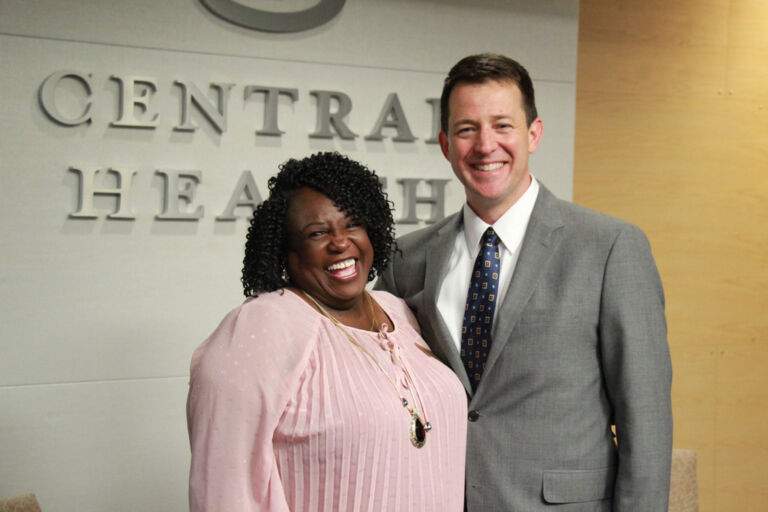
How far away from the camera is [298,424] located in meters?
1.82

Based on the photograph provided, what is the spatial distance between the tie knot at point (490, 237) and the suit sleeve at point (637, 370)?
33cm

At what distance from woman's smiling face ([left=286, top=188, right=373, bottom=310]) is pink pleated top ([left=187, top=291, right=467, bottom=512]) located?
0.07 meters

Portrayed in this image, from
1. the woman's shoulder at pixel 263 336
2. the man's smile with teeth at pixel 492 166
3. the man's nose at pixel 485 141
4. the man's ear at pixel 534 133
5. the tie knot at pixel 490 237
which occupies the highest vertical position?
the man's ear at pixel 534 133

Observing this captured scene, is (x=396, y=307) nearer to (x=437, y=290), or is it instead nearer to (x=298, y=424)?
(x=437, y=290)

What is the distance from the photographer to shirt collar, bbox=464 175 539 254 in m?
2.27

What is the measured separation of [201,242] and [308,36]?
101 cm

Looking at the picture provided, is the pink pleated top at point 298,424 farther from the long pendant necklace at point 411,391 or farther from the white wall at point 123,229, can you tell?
the white wall at point 123,229

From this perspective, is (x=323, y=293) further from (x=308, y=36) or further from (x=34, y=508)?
(x=308, y=36)

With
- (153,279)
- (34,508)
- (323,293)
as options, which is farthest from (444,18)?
(34,508)

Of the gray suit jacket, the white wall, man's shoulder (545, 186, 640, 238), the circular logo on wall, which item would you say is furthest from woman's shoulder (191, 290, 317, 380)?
the circular logo on wall

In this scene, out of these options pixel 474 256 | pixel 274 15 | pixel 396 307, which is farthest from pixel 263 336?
pixel 274 15

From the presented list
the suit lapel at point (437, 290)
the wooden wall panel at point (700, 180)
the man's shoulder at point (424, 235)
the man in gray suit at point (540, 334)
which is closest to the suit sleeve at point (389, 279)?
the man's shoulder at point (424, 235)

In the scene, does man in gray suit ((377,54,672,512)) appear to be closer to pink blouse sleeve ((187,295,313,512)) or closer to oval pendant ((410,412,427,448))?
oval pendant ((410,412,427,448))

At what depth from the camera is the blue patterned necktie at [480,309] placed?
7.21ft
